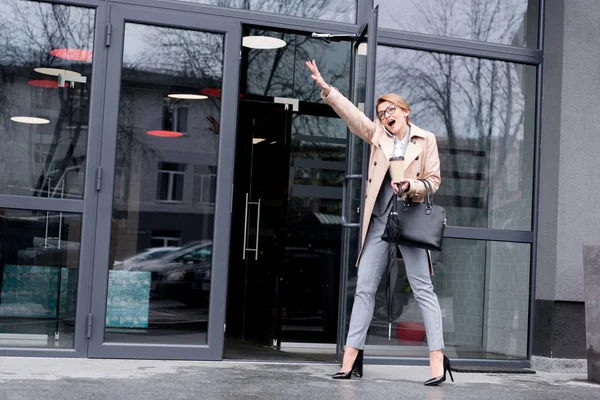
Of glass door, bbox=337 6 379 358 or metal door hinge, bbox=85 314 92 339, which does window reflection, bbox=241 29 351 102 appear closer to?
glass door, bbox=337 6 379 358

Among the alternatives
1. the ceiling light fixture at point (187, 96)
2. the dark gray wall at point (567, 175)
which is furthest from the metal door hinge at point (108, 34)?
the dark gray wall at point (567, 175)

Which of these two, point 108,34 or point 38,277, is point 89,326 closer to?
point 38,277

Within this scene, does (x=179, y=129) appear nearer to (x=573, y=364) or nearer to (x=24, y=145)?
(x=24, y=145)

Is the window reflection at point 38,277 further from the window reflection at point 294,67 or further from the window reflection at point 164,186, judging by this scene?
the window reflection at point 294,67

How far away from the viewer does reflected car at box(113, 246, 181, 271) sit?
6.30m

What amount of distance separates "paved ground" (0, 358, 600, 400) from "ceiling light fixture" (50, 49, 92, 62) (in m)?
2.04

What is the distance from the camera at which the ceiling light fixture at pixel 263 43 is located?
8.07 metres

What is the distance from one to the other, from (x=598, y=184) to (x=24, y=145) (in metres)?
4.28

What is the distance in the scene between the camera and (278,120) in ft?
29.3

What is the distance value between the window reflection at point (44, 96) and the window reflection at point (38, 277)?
0.20m

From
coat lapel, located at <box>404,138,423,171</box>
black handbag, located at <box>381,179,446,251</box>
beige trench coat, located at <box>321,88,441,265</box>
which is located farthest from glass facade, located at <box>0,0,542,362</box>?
black handbag, located at <box>381,179,446,251</box>

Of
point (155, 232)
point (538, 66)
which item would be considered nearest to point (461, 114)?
point (538, 66)

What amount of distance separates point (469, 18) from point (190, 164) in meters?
2.55

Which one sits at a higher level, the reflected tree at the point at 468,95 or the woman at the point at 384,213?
the reflected tree at the point at 468,95
